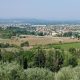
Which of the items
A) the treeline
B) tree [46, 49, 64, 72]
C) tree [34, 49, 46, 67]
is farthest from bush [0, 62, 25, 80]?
tree [34, 49, 46, 67]

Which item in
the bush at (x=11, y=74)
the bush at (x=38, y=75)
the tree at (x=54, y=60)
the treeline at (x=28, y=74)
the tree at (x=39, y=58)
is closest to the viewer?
the bush at (x=11, y=74)

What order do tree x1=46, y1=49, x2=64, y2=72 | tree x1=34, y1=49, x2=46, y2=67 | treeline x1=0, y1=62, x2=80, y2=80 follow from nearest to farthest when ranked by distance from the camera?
treeline x1=0, y1=62, x2=80, y2=80, tree x1=46, y1=49, x2=64, y2=72, tree x1=34, y1=49, x2=46, y2=67

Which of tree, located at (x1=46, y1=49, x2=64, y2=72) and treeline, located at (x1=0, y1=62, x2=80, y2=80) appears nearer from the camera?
treeline, located at (x1=0, y1=62, x2=80, y2=80)

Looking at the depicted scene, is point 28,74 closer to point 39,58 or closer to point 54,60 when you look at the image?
point 54,60

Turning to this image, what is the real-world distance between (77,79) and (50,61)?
24.9 meters

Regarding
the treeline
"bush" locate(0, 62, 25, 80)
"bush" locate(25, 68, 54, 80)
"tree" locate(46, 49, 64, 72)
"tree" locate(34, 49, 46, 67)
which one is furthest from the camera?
"tree" locate(34, 49, 46, 67)

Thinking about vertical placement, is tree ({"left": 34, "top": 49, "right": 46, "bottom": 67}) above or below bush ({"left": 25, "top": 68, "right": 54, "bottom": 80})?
below

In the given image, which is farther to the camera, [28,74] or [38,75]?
[38,75]

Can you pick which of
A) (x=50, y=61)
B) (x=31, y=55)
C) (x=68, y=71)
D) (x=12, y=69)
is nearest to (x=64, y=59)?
(x=50, y=61)

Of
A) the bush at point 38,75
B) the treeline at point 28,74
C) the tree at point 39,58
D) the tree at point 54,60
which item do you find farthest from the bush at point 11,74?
the tree at point 39,58

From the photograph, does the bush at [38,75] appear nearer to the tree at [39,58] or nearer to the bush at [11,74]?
the bush at [11,74]

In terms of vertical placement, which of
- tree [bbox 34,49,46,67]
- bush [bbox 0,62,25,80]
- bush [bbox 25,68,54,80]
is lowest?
tree [bbox 34,49,46,67]

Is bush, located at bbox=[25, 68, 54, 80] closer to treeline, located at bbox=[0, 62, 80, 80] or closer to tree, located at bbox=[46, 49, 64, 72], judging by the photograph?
treeline, located at bbox=[0, 62, 80, 80]

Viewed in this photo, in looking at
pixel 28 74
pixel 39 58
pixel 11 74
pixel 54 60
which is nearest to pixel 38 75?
pixel 28 74
